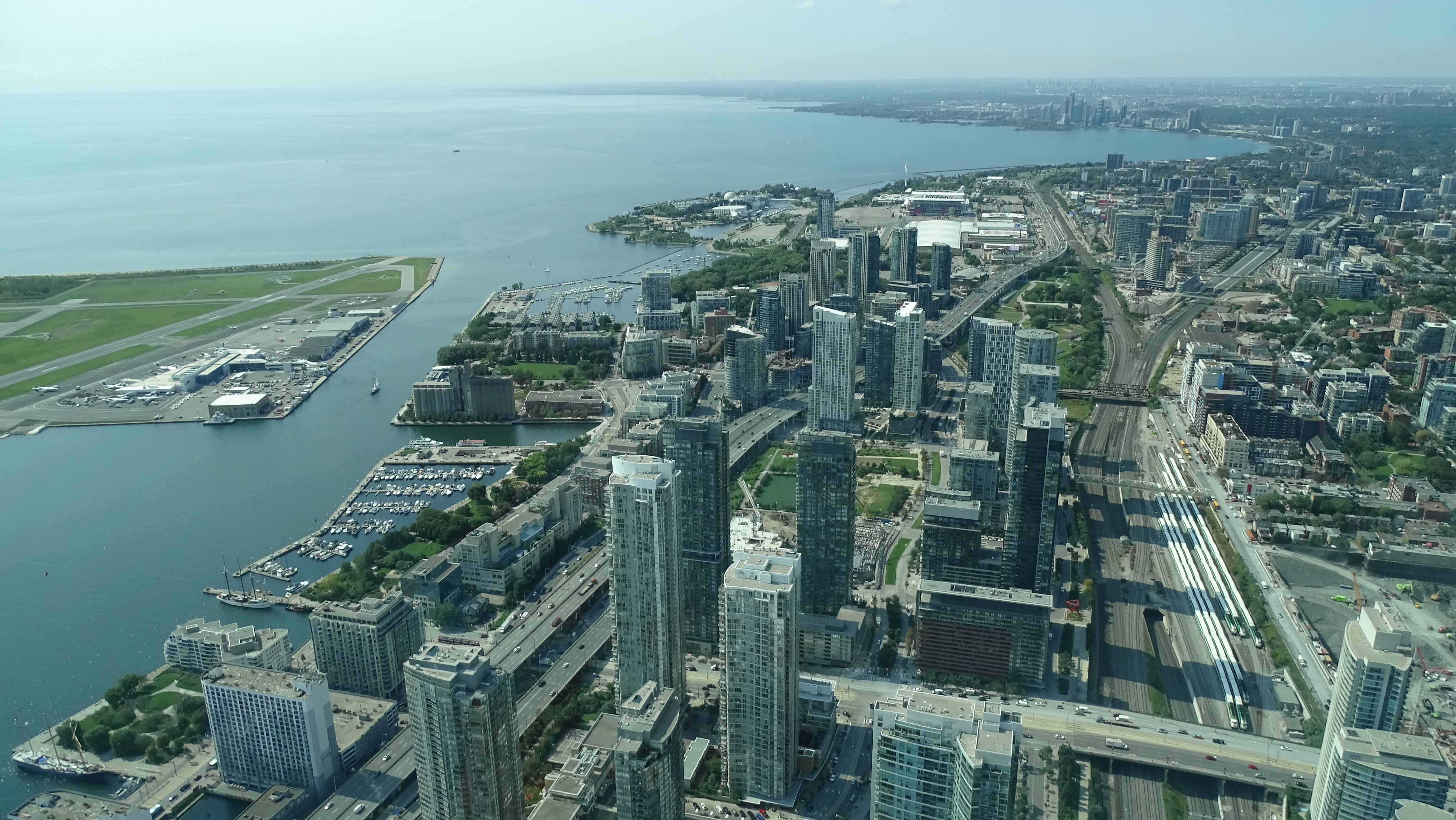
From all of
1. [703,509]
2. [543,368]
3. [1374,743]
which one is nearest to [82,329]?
[543,368]

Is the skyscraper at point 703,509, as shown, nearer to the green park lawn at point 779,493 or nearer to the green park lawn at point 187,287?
the green park lawn at point 779,493

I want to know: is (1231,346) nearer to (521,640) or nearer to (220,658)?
(521,640)

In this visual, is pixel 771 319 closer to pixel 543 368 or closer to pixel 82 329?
pixel 543 368

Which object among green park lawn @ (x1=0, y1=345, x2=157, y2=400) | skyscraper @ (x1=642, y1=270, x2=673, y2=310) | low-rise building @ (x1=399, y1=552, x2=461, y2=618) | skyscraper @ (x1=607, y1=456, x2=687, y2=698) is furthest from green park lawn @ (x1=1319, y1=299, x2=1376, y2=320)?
green park lawn @ (x1=0, y1=345, x2=157, y2=400)

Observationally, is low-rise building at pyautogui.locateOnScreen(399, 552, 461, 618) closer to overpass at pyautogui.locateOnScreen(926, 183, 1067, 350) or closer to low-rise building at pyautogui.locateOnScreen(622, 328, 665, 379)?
low-rise building at pyautogui.locateOnScreen(622, 328, 665, 379)

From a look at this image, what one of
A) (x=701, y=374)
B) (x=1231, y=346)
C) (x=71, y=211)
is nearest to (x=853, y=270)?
(x=701, y=374)
